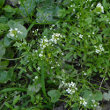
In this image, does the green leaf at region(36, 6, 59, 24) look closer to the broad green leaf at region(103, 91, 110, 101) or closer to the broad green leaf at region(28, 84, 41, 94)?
the broad green leaf at region(28, 84, 41, 94)

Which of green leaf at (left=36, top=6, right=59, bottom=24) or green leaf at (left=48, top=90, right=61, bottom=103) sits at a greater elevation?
green leaf at (left=36, top=6, right=59, bottom=24)

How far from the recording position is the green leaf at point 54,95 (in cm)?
252

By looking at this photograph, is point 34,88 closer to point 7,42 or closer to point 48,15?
point 7,42

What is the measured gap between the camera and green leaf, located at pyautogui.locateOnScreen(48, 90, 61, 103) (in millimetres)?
2515

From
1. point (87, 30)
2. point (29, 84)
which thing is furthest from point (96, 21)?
point (29, 84)

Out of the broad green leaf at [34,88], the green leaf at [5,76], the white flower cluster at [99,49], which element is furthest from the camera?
the green leaf at [5,76]

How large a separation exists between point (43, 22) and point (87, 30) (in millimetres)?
747

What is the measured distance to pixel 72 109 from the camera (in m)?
2.45

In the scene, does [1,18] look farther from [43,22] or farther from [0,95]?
[0,95]

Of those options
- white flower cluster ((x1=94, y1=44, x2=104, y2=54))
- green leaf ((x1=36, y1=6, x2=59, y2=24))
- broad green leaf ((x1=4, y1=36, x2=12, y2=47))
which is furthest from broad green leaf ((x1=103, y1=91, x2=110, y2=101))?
broad green leaf ((x1=4, y1=36, x2=12, y2=47))

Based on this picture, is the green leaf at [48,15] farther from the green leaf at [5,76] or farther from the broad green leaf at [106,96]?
the broad green leaf at [106,96]

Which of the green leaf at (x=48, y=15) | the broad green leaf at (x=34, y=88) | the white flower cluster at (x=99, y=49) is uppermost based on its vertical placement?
the green leaf at (x=48, y=15)

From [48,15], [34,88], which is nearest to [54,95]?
[34,88]

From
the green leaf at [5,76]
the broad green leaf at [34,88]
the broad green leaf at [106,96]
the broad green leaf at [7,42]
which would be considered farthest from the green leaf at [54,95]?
the broad green leaf at [7,42]
